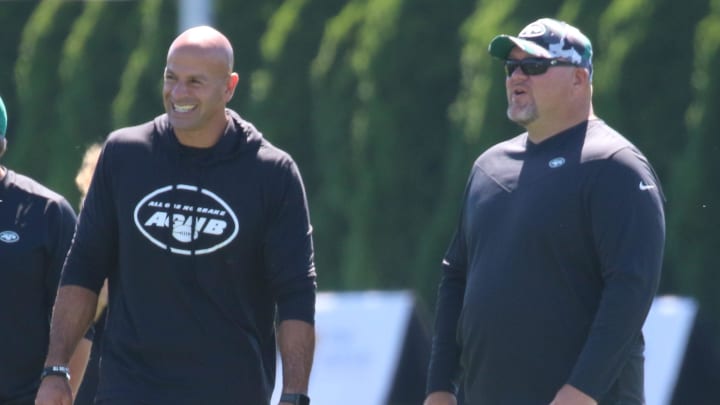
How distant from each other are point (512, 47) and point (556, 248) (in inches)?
27.8

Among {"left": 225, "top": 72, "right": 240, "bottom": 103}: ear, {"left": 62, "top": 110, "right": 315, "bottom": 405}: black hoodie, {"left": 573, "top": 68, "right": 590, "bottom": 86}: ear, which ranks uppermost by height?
{"left": 573, "top": 68, "right": 590, "bottom": 86}: ear

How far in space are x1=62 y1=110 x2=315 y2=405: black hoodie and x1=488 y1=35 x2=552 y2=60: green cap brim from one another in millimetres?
777

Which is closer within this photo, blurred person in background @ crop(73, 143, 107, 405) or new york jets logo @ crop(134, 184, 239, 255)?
new york jets logo @ crop(134, 184, 239, 255)

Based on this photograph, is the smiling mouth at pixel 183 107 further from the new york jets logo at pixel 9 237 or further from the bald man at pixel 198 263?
the new york jets logo at pixel 9 237

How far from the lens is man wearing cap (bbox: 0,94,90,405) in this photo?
5711 mm

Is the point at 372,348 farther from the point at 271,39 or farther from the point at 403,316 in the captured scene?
the point at 271,39

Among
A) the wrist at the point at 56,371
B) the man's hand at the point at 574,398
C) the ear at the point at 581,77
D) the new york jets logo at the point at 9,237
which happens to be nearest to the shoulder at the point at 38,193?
the new york jets logo at the point at 9,237

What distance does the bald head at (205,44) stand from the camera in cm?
533

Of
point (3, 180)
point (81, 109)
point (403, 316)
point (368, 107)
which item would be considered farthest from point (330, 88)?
point (3, 180)

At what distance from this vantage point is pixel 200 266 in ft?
17.3

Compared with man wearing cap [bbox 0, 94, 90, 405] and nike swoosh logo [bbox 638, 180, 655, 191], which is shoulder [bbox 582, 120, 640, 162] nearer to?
nike swoosh logo [bbox 638, 180, 655, 191]

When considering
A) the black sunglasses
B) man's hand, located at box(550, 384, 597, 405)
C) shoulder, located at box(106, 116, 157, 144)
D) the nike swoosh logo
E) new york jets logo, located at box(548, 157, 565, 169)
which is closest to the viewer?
man's hand, located at box(550, 384, 597, 405)

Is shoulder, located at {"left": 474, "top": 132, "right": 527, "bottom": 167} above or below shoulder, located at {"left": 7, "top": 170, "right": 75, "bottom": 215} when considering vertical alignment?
above

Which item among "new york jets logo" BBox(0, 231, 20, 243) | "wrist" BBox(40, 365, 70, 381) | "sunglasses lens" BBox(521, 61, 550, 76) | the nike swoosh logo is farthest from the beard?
"new york jets logo" BBox(0, 231, 20, 243)
